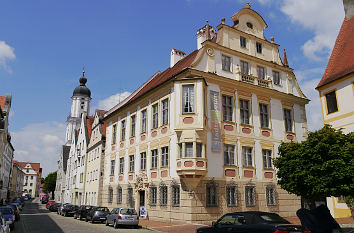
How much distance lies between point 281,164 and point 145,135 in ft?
47.2

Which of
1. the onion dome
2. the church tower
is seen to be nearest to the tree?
the church tower

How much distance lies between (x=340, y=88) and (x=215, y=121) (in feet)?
32.7

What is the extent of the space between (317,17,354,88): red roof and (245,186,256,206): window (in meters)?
10.2

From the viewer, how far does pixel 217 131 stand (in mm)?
23094

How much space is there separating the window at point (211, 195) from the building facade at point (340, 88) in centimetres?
923

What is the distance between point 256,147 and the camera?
25125 millimetres

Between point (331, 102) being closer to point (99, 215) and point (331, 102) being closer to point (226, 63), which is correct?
point (226, 63)

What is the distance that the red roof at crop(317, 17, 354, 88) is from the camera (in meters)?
23.5

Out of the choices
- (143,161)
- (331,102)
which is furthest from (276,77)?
(143,161)

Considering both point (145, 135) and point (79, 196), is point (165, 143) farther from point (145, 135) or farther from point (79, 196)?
point (79, 196)

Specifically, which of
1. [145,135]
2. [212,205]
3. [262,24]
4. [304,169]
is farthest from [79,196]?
[304,169]

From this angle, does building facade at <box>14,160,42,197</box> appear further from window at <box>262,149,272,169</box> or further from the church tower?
window at <box>262,149,272,169</box>

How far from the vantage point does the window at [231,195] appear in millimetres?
22509

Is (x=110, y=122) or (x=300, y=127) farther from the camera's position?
(x=110, y=122)
